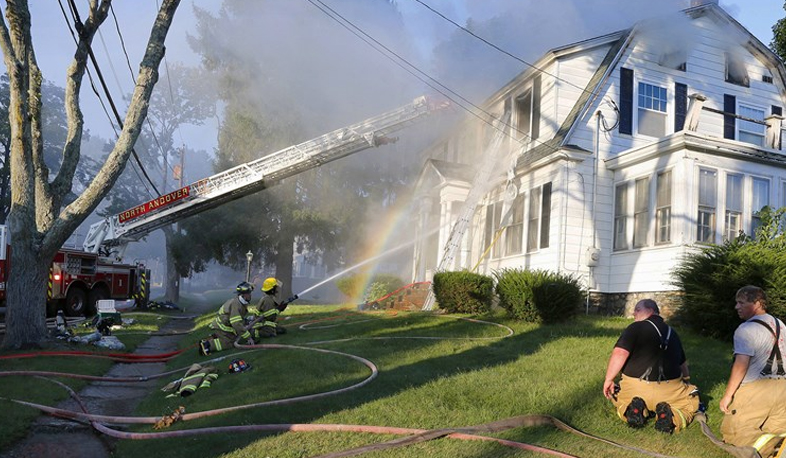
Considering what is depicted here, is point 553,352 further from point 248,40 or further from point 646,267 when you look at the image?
point 248,40

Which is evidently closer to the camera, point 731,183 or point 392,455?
point 392,455

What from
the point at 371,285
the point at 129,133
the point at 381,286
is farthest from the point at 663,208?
the point at 371,285

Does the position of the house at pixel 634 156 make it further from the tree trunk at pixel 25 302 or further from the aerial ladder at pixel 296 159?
the tree trunk at pixel 25 302

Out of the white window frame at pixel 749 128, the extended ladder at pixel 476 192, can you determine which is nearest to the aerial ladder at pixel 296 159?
the extended ladder at pixel 476 192

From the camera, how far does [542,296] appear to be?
9.98 m

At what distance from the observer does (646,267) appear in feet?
36.5

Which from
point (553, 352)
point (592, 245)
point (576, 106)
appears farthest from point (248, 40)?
point (553, 352)

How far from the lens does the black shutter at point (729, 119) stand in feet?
44.2

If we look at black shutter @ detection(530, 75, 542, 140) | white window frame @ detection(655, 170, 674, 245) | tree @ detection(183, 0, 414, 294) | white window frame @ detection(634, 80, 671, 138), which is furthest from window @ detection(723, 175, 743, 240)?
tree @ detection(183, 0, 414, 294)

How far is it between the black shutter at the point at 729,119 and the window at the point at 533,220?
4.45 metres

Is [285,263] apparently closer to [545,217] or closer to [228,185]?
[228,185]

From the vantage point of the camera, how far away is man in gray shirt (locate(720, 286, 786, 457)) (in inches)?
159

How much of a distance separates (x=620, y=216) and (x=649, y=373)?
26.5 ft

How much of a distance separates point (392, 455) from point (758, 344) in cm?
267
